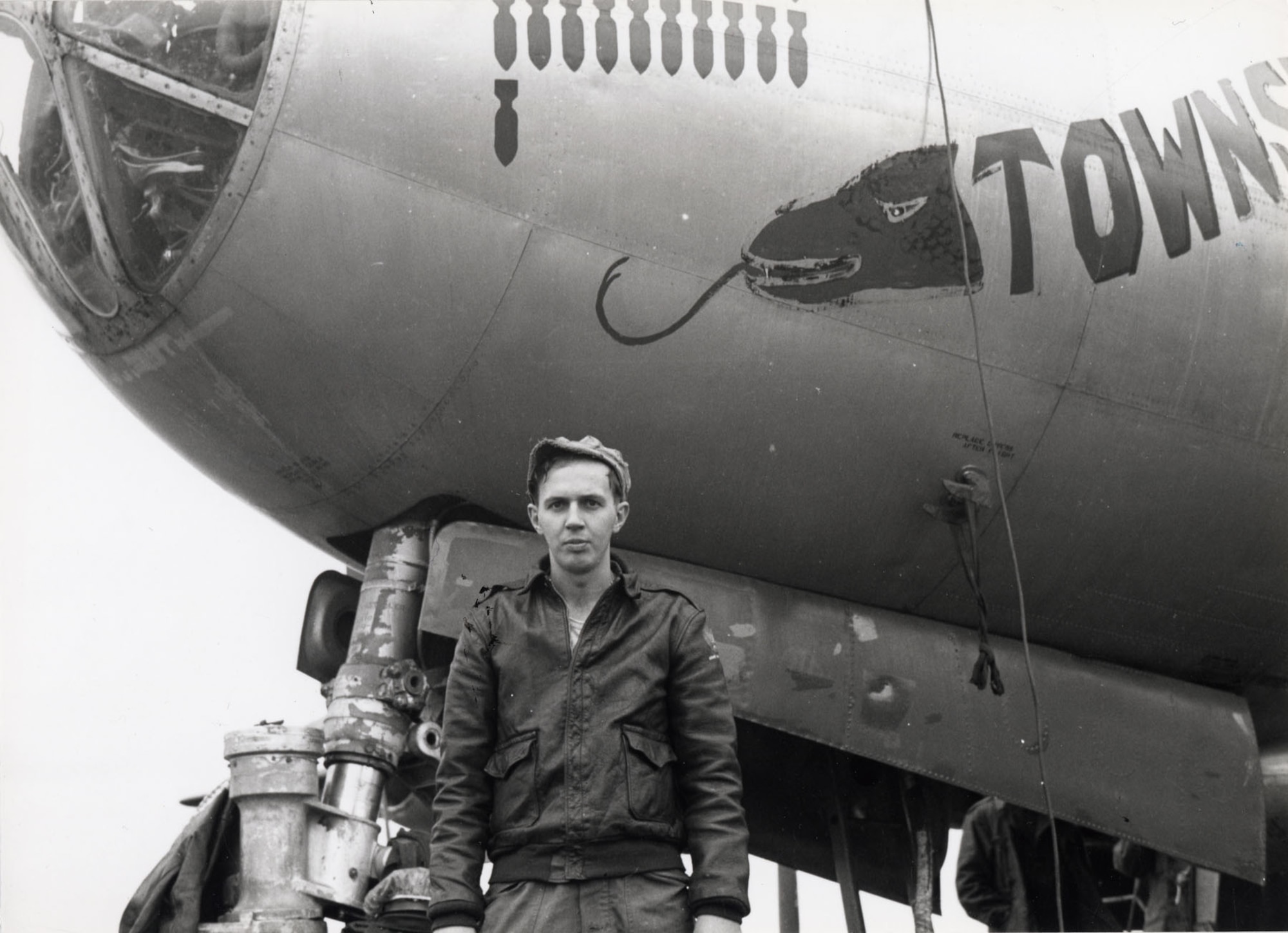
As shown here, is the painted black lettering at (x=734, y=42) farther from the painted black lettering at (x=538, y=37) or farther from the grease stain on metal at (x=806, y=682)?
the grease stain on metal at (x=806, y=682)

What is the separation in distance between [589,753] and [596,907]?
264 millimetres

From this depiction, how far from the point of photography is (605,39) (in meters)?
4.50

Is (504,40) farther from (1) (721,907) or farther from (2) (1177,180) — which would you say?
(1) (721,907)

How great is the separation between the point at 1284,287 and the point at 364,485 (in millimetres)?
3135

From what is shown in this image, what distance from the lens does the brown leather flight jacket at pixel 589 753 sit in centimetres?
275

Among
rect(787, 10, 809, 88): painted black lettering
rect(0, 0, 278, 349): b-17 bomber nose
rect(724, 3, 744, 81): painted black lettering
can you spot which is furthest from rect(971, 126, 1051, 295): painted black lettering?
rect(0, 0, 278, 349): b-17 bomber nose

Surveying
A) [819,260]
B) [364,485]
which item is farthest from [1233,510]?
[364,485]

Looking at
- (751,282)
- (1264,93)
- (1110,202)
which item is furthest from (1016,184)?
(1264,93)

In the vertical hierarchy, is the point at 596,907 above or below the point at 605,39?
below

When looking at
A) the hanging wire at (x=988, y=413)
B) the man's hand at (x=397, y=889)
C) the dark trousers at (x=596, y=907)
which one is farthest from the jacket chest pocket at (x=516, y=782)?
the hanging wire at (x=988, y=413)

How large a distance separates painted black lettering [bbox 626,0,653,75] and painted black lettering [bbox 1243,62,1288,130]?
2293mm

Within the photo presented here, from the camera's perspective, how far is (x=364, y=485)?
4.93 metres

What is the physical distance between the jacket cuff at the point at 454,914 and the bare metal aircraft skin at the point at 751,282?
2.14 meters

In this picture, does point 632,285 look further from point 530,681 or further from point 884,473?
point 530,681
